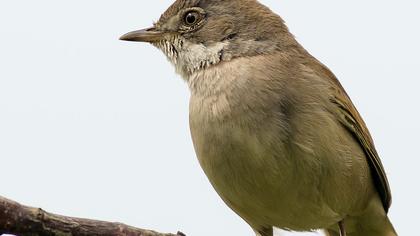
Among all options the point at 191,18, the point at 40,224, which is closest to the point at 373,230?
the point at 191,18

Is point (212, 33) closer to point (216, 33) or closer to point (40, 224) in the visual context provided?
point (216, 33)

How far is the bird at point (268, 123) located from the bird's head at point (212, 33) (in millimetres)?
10

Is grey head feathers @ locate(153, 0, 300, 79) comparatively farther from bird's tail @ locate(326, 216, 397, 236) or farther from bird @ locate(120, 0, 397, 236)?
bird's tail @ locate(326, 216, 397, 236)

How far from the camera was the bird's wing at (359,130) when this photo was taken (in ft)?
22.3

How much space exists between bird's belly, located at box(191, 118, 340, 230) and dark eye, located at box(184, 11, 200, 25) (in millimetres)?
1180

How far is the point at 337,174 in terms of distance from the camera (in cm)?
632

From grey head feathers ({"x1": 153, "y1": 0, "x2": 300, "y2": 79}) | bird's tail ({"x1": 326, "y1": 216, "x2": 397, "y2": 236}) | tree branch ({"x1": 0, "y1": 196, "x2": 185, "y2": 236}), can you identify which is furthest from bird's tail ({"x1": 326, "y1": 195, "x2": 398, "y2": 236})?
tree branch ({"x1": 0, "y1": 196, "x2": 185, "y2": 236})

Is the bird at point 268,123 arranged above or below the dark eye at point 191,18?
below

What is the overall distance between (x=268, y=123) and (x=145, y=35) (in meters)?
1.81

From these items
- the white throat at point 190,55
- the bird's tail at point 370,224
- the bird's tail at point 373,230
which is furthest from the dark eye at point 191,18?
the bird's tail at point 373,230

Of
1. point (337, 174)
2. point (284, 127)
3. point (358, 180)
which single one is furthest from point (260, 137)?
point (358, 180)

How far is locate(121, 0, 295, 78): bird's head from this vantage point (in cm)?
665

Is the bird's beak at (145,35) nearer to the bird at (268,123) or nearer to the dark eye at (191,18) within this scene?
the bird at (268,123)

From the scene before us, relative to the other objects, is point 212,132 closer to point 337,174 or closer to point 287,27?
point 337,174
